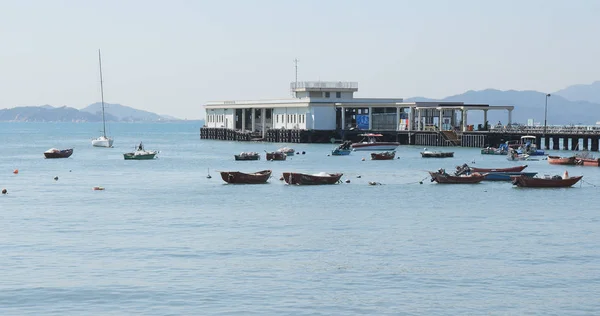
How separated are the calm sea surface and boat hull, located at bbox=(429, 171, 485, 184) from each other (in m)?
1.27

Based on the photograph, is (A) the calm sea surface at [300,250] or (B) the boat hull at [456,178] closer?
(A) the calm sea surface at [300,250]

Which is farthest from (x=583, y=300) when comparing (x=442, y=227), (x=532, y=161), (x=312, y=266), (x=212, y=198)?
(x=532, y=161)

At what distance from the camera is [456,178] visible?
86188mm

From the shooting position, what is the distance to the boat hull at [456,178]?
283ft

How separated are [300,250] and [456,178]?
40171mm

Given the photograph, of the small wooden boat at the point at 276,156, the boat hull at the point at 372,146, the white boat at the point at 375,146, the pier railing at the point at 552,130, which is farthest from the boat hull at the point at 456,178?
the boat hull at the point at 372,146

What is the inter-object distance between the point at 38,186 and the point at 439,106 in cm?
9141

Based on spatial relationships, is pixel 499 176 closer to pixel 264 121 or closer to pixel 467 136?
pixel 467 136

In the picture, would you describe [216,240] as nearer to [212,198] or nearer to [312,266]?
[312,266]

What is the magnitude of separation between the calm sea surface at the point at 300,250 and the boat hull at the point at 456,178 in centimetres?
127

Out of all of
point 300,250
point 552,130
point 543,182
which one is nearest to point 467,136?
point 552,130

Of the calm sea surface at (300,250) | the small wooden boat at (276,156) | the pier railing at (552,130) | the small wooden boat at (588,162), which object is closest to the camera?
the calm sea surface at (300,250)

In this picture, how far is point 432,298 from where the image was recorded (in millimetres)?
37844

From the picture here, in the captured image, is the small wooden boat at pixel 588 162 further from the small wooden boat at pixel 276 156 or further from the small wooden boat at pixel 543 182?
the small wooden boat at pixel 276 156
